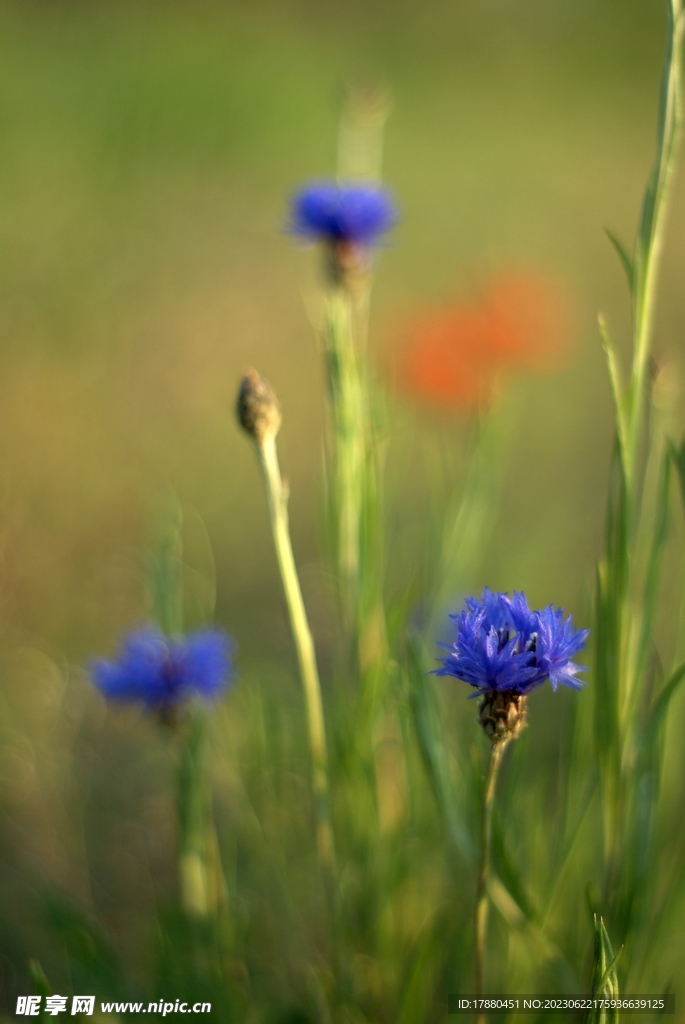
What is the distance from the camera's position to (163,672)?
0.73m

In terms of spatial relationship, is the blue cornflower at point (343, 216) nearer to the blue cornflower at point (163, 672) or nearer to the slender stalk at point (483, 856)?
the blue cornflower at point (163, 672)

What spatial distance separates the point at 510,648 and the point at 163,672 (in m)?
0.36

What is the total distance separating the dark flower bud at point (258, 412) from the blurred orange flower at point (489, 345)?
3.36ft

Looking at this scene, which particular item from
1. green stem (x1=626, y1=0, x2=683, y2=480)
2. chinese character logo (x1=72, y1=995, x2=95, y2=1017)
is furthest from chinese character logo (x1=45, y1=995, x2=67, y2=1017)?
green stem (x1=626, y1=0, x2=683, y2=480)

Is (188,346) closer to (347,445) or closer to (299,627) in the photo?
(347,445)

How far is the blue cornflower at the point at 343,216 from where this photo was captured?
846 millimetres

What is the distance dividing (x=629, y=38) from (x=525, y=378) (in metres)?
4.41

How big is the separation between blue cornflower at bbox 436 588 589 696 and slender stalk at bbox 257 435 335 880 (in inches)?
5.8

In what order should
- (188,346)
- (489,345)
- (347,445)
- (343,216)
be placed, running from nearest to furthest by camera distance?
(347,445)
(343,216)
(489,345)
(188,346)

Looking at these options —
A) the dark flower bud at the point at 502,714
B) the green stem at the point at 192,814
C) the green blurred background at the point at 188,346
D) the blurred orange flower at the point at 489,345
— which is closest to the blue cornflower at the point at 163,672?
the green stem at the point at 192,814

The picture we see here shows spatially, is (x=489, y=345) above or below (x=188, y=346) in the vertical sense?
below

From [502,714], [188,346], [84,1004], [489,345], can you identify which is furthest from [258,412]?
[188,346]

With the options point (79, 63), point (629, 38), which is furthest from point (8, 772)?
point (629, 38)

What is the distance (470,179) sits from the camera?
11.8ft
